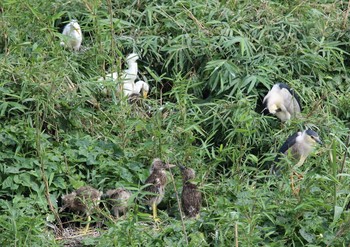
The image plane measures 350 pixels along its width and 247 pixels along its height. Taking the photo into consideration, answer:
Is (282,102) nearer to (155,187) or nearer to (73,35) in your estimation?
(155,187)

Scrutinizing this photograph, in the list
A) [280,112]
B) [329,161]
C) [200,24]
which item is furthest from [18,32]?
[329,161]

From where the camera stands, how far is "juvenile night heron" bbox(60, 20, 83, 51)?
9840mm

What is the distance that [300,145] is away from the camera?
8.64m

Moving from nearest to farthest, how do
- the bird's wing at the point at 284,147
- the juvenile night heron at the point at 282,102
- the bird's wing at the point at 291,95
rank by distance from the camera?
1. the bird's wing at the point at 284,147
2. the juvenile night heron at the point at 282,102
3. the bird's wing at the point at 291,95

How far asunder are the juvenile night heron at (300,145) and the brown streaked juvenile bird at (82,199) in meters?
1.62

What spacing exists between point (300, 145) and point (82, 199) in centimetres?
203

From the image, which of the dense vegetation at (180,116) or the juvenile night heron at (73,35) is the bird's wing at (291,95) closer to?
the dense vegetation at (180,116)

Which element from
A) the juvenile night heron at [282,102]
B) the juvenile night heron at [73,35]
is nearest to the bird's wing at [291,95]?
the juvenile night heron at [282,102]

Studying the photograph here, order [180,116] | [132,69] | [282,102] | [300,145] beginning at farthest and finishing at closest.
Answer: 1. [132,69]
2. [282,102]
3. [180,116]
4. [300,145]

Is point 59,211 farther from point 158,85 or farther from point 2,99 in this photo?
point 158,85

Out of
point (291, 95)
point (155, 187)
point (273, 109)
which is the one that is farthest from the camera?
point (291, 95)

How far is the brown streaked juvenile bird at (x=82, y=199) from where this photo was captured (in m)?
7.93

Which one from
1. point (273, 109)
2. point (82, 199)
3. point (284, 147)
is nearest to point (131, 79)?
point (273, 109)

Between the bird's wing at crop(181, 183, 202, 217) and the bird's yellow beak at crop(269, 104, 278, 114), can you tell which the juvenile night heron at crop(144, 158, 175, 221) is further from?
the bird's yellow beak at crop(269, 104, 278, 114)
